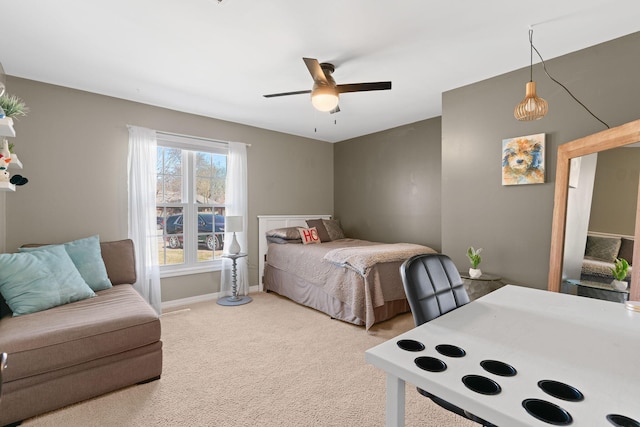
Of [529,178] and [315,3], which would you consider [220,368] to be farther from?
[529,178]

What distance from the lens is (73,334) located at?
6.21 feet

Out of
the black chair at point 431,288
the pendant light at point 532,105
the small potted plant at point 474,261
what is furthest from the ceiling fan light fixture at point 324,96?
the small potted plant at point 474,261

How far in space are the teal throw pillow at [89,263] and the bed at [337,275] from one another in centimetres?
202

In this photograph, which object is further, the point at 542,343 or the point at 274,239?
the point at 274,239

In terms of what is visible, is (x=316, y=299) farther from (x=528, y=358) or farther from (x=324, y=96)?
(x=528, y=358)

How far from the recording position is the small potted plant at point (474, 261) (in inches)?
110

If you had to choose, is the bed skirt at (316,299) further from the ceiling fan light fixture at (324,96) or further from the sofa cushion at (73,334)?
the ceiling fan light fixture at (324,96)

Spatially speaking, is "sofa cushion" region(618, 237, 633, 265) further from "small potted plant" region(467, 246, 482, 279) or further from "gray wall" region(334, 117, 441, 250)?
"gray wall" region(334, 117, 441, 250)

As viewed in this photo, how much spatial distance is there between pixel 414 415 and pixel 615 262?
1.65 m

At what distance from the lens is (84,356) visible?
6.28 ft

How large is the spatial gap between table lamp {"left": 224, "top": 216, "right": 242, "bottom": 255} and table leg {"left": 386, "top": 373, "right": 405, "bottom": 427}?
133 inches

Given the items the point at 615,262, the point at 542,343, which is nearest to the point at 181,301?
the point at 542,343

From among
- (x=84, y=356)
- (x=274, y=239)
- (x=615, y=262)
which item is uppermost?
(x=615, y=262)

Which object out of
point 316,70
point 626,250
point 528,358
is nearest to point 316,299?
point 316,70
